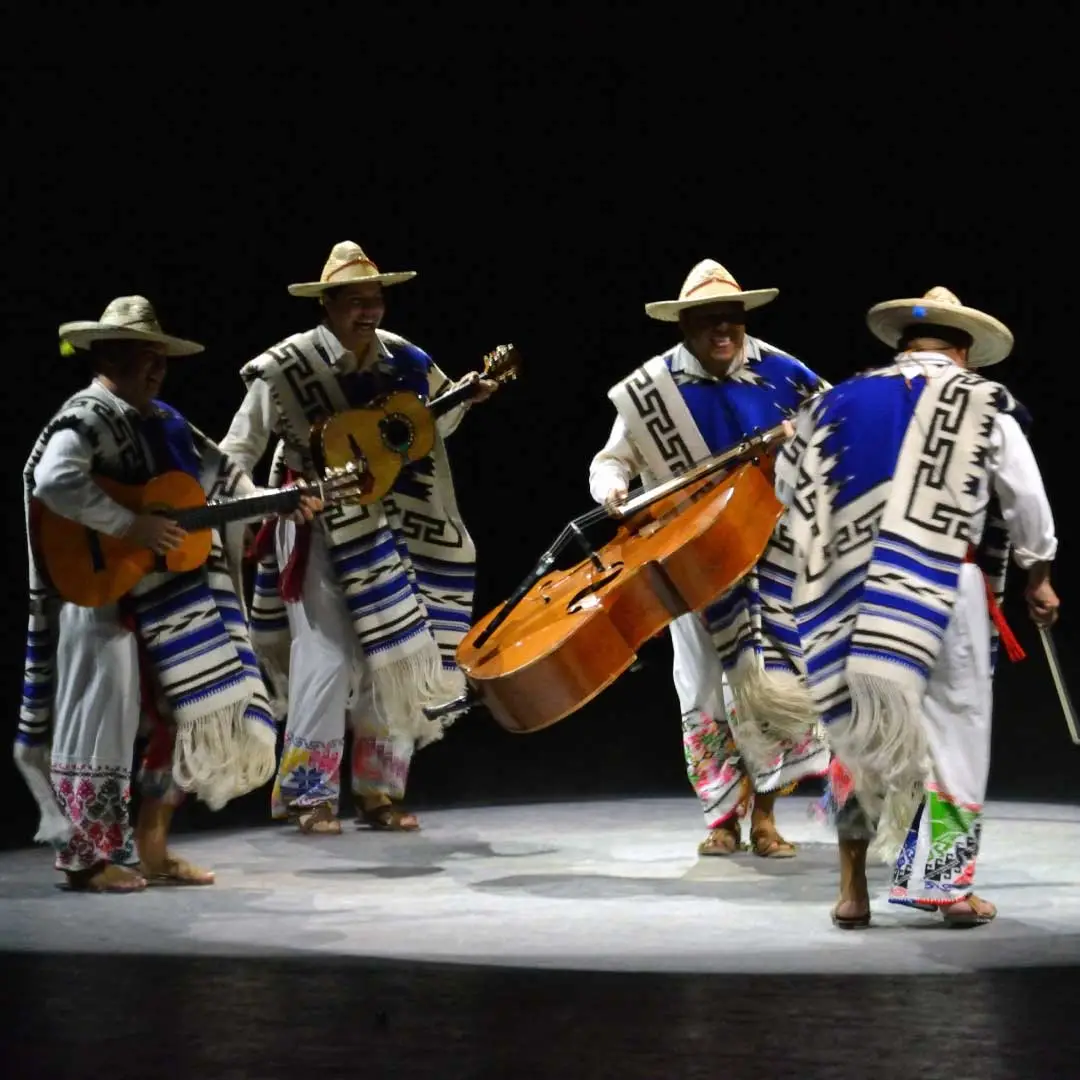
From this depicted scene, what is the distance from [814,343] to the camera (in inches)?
302

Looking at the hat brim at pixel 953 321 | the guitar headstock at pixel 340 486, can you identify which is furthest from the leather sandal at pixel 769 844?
the hat brim at pixel 953 321

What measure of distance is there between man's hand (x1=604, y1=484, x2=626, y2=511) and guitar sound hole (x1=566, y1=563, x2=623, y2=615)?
361mm

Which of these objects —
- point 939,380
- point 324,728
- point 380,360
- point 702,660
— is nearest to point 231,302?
point 380,360

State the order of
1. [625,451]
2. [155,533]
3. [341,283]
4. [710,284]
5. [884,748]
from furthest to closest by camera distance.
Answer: [341,283] < [625,451] < [710,284] < [155,533] < [884,748]

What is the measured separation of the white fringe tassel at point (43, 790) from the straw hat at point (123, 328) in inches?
39.8

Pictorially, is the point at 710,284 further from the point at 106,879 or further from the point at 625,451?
the point at 106,879

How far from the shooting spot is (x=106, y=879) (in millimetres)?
4988

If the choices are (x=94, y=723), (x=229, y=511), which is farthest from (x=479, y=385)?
(x=94, y=723)

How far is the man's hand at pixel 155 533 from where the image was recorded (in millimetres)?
4840

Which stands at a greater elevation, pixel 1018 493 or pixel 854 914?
pixel 1018 493

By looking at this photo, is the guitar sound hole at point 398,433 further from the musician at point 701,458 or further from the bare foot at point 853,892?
the bare foot at point 853,892

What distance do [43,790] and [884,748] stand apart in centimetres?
212

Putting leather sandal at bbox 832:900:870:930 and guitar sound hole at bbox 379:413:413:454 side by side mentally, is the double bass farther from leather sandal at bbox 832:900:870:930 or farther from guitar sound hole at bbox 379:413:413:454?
guitar sound hole at bbox 379:413:413:454

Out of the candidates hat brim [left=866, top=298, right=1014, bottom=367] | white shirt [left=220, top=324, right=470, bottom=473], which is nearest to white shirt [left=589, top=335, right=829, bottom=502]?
white shirt [left=220, top=324, right=470, bottom=473]
